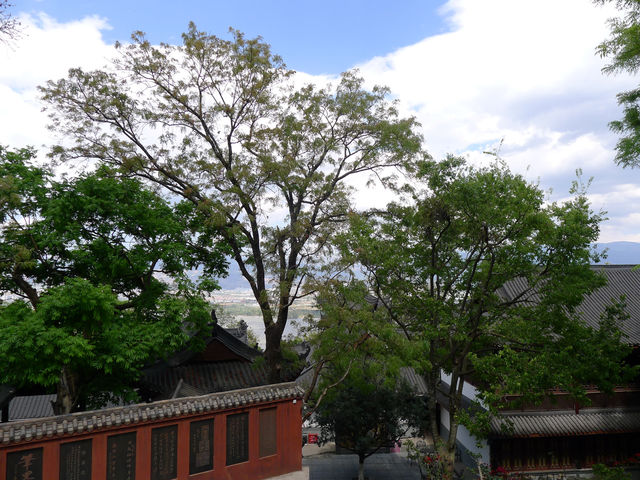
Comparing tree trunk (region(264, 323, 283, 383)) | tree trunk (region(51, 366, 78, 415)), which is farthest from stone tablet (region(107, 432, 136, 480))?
tree trunk (region(264, 323, 283, 383))

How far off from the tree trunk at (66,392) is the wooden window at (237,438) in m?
3.77

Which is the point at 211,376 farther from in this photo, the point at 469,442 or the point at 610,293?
the point at 610,293

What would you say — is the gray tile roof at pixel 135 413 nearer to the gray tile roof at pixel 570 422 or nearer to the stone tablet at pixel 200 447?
the stone tablet at pixel 200 447

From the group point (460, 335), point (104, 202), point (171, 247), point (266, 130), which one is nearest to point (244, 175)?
point (266, 130)

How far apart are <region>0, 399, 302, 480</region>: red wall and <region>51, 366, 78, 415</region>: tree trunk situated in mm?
2512

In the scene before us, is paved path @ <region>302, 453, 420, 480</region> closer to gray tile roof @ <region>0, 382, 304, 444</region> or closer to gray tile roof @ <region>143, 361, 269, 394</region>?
gray tile roof @ <region>143, 361, 269, 394</region>

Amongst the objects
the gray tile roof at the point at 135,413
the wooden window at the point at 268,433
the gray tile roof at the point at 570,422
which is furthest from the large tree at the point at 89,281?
the gray tile roof at the point at 570,422

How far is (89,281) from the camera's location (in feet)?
35.3

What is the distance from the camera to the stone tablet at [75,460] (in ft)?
24.8

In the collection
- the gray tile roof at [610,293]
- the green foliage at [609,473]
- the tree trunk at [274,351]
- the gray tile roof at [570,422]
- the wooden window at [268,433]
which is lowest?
the green foliage at [609,473]

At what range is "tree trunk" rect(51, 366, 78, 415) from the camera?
386 inches

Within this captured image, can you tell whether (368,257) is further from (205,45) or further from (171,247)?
(205,45)

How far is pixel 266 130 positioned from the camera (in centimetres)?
1294

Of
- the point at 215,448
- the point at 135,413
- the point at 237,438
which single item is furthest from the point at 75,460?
the point at 237,438
